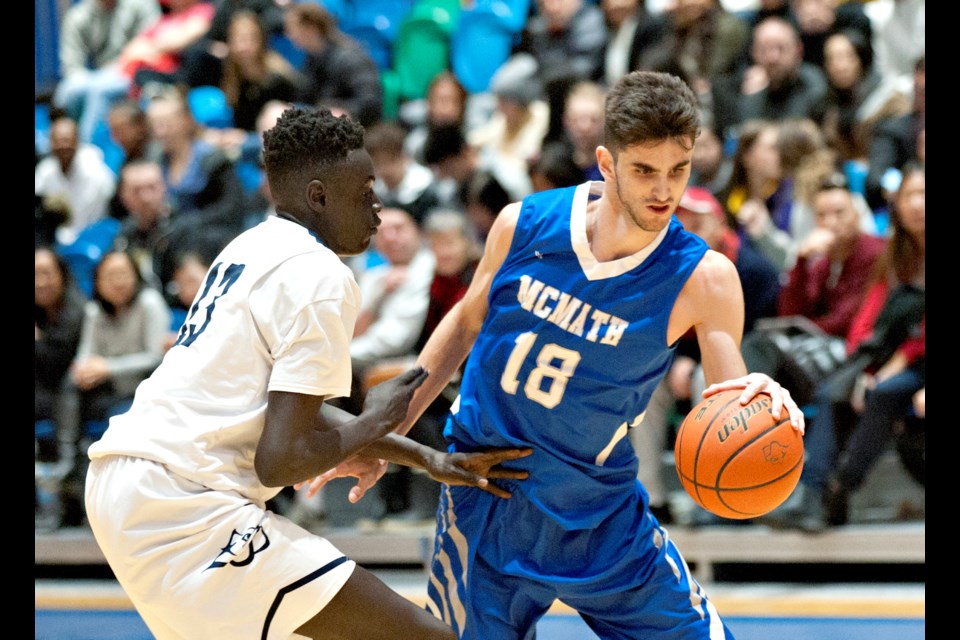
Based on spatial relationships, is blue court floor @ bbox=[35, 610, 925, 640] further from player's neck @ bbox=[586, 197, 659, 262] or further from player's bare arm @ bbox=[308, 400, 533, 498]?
player's neck @ bbox=[586, 197, 659, 262]

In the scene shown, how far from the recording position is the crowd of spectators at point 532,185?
19.5 ft

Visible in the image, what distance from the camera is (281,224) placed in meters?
2.72

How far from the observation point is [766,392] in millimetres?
2934

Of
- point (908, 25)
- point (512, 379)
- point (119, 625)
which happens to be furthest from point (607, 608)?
point (908, 25)

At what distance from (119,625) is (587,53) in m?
4.87

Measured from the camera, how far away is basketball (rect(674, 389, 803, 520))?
2.93 m

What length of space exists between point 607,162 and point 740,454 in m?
0.85

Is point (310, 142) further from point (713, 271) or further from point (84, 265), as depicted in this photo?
point (84, 265)

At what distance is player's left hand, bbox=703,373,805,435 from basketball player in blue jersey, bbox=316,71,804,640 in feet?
0.41

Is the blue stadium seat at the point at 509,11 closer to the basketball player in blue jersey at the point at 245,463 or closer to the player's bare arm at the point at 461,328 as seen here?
the player's bare arm at the point at 461,328

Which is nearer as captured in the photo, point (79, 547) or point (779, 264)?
point (779, 264)

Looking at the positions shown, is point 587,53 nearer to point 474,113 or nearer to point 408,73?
point 474,113

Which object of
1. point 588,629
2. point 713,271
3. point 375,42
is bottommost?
point 588,629

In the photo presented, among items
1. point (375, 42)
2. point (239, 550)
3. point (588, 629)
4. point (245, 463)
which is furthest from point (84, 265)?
point (239, 550)
